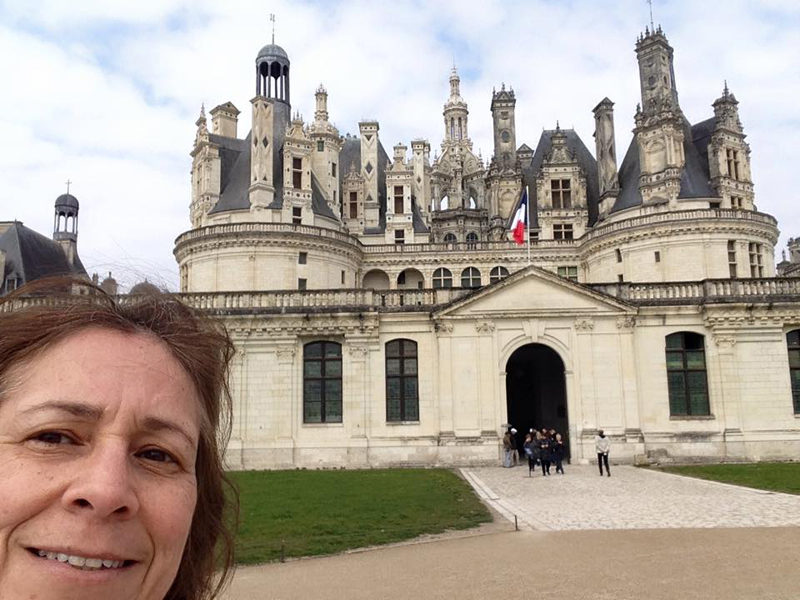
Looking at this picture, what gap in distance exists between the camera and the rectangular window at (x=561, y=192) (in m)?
43.5

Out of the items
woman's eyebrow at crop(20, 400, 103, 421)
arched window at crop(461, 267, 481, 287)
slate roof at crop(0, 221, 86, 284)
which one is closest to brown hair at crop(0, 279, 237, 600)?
woman's eyebrow at crop(20, 400, 103, 421)

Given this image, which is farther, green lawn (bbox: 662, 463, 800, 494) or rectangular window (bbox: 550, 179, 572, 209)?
rectangular window (bbox: 550, 179, 572, 209)

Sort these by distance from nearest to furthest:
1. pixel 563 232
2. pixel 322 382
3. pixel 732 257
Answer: pixel 322 382 < pixel 732 257 < pixel 563 232

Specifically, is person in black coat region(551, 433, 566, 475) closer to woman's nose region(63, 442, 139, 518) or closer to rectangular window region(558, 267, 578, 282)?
rectangular window region(558, 267, 578, 282)

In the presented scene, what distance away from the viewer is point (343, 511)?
528 inches

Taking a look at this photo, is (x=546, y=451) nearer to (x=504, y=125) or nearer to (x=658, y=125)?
(x=658, y=125)

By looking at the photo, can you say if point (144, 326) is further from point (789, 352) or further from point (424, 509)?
point (789, 352)

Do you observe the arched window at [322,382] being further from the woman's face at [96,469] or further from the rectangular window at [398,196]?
the woman's face at [96,469]

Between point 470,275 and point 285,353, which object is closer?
point 285,353

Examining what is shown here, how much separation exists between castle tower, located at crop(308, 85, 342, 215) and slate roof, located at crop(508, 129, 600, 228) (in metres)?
12.6

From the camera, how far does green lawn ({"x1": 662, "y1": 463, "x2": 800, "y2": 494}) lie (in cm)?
1662

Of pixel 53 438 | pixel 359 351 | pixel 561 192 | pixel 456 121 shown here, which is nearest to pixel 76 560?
pixel 53 438

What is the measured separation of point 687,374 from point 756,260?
14.9 metres

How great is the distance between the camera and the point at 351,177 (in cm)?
4578
